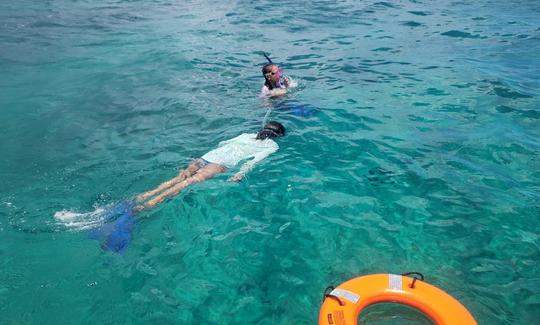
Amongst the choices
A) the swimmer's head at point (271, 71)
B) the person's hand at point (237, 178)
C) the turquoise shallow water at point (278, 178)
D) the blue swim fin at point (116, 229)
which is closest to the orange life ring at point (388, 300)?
the turquoise shallow water at point (278, 178)

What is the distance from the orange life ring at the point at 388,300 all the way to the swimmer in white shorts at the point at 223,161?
3112 millimetres

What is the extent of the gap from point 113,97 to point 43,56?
4.82 m

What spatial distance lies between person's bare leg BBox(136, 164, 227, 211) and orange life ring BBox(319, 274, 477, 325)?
3.10 metres

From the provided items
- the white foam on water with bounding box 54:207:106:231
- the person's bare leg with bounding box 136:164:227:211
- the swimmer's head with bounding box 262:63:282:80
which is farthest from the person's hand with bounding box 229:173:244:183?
the swimmer's head with bounding box 262:63:282:80

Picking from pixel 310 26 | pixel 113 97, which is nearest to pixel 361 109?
pixel 113 97

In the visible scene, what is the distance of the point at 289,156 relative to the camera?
7.21 m

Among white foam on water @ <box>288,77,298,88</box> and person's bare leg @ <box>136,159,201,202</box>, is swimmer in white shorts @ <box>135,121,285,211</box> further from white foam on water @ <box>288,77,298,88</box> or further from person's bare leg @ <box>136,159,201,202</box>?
white foam on water @ <box>288,77,298,88</box>

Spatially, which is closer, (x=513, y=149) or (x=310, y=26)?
(x=513, y=149)

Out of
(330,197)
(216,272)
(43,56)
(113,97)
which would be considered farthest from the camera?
(43,56)

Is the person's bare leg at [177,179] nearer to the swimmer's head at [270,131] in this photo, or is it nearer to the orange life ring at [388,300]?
the swimmer's head at [270,131]

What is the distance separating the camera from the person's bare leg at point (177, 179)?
6043mm

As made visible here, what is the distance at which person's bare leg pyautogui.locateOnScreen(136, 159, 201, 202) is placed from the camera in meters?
6.04

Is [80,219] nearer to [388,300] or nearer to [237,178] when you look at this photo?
[237,178]

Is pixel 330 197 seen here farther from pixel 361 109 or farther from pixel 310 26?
pixel 310 26
